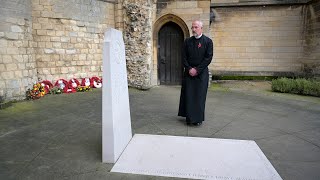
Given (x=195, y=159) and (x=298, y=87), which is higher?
(x=298, y=87)

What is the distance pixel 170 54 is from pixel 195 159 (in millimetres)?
7026

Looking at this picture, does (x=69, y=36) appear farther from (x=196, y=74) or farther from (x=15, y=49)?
(x=196, y=74)

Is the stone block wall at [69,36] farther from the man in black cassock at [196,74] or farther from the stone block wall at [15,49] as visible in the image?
the man in black cassock at [196,74]

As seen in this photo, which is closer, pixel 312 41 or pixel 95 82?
pixel 95 82

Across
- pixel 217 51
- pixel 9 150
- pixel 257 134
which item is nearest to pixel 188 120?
pixel 257 134

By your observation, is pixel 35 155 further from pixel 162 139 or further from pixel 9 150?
pixel 162 139

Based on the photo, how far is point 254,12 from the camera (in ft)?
35.4

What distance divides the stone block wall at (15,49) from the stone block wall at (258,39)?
762cm

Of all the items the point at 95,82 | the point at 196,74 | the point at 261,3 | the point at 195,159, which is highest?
the point at 261,3

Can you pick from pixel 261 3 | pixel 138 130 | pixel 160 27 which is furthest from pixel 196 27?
pixel 261 3

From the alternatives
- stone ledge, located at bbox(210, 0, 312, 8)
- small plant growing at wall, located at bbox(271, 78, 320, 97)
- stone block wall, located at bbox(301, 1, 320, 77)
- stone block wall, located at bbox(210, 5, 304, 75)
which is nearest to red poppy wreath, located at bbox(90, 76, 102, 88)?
stone block wall, located at bbox(210, 5, 304, 75)

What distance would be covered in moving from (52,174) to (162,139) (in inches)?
64.2

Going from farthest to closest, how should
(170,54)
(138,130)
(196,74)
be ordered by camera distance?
(170,54), (196,74), (138,130)

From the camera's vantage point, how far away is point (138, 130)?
4.21 meters
